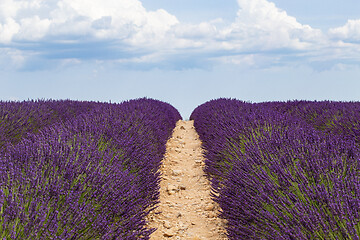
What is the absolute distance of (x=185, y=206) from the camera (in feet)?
13.1

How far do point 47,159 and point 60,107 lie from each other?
5744 millimetres

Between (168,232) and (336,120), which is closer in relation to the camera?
(168,232)

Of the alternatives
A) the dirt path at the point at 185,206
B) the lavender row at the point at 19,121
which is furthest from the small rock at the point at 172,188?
the lavender row at the point at 19,121

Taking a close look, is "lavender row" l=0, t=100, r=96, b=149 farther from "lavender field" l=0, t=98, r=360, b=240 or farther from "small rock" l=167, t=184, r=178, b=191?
"small rock" l=167, t=184, r=178, b=191

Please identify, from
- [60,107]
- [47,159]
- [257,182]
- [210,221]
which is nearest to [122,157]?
[47,159]

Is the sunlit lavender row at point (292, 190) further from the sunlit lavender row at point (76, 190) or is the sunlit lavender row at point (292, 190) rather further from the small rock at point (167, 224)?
the sunlit lavender row at point (76, 190)

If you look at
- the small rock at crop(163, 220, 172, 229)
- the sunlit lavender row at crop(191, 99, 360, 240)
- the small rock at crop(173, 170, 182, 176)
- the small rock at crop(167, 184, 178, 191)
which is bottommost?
the small rock at crop(163, 220, 172, 229)

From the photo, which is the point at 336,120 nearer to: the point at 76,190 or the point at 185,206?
the point at 185,206

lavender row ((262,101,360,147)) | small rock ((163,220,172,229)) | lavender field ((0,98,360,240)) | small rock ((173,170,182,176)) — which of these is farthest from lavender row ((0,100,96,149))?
lavender row ((262,101,360,147))

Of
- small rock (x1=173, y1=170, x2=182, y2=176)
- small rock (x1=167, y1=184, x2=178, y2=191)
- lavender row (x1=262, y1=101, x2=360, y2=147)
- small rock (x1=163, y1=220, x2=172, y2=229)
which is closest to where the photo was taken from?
small rock (x1=163, y1=220, x2=172, y2=229)

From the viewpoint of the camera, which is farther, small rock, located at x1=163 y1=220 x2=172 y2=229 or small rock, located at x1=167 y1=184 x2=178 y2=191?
small rock, located at x1=167 y1=184 x2=178 y2=191

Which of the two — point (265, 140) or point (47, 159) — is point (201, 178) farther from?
point (47, 159)

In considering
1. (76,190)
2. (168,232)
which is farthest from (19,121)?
(76,190)

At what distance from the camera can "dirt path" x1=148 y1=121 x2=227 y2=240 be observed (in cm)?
324
